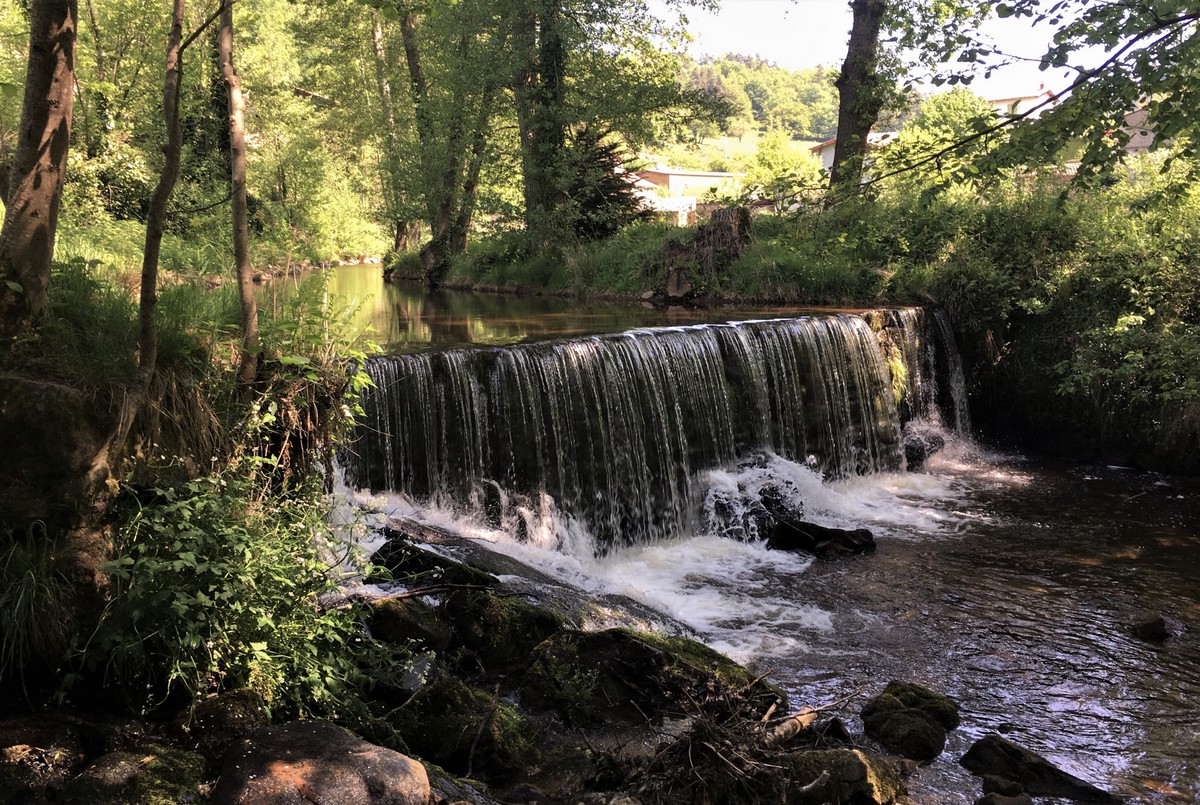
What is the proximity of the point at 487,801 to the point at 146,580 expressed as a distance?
1726mm

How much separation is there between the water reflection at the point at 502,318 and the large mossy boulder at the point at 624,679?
4.54 meters

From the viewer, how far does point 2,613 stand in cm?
349

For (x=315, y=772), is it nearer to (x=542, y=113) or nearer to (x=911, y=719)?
(x=911, y=719)

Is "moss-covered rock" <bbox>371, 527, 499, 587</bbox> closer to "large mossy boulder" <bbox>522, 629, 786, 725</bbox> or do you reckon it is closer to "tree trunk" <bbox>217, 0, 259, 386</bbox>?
"large mossy boulder" <bbox>522, 629, 786, 725</bbox>

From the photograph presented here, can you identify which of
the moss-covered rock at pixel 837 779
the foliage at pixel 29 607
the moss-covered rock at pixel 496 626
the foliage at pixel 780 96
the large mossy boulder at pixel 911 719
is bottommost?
the large mossy boulder at pixel 911 719

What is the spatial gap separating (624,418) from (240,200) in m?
4.85

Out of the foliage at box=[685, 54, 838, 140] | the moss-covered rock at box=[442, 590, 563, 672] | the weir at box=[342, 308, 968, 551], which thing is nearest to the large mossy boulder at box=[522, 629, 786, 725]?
the moss-covered rock at box=[442, 590, 563, 672]

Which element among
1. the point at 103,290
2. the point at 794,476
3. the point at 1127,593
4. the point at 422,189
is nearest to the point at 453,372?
the point at 103,290

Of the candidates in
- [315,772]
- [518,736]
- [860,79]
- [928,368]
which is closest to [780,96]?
[860,79]

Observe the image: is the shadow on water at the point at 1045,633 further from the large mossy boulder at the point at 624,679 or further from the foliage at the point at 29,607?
the foliage at the point at 29,607

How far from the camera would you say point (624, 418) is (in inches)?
353

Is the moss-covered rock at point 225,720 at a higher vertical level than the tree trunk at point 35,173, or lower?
lower

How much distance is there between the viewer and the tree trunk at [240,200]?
190 inches

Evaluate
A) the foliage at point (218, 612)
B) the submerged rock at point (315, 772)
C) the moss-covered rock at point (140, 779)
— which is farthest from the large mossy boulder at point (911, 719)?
the moss-covered rock at point (140, 779)
